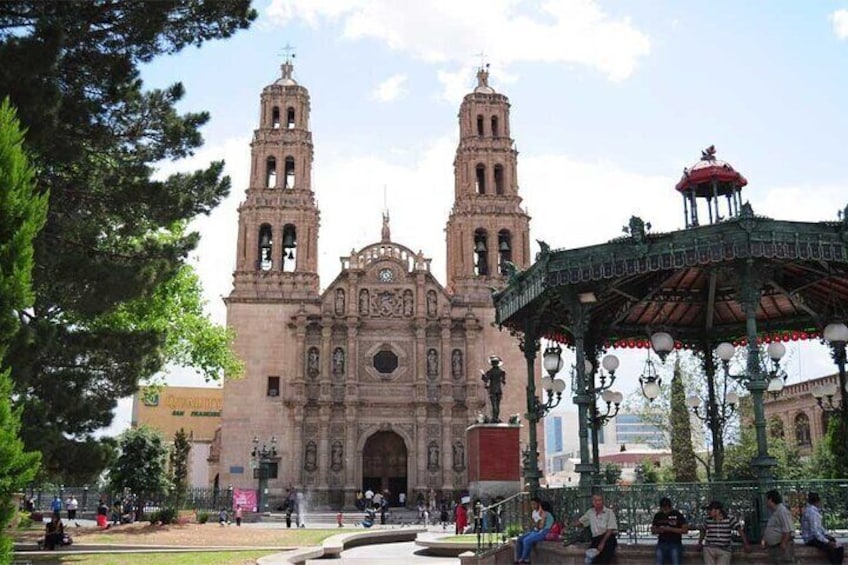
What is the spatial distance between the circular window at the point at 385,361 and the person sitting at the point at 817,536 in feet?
111

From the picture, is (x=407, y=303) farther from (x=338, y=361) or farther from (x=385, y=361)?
(x=338, y=361)

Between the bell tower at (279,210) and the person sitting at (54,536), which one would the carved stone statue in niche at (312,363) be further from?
Answer: the person sitting at (54,536)

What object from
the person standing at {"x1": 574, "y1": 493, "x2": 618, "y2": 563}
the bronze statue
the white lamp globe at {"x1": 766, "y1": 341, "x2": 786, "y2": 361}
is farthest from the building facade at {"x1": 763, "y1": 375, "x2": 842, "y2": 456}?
the person standing at {"x1": 574, "y1": 493, "x2": 618, "y2": 563}

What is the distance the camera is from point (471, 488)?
1802 centimetres

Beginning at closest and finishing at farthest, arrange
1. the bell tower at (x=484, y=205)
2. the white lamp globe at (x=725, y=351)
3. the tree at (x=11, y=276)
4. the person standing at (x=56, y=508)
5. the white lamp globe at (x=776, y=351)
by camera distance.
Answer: the tree at (x=11, y=276), the white lamp globe at (x=776, y=351), the white lamp globe at (x=725, y=351), the person standing at (x=56, y=508), the bell tower at (x=484, y=205)

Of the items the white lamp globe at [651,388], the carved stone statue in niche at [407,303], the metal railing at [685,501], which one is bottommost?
the metal railing at [685,501]

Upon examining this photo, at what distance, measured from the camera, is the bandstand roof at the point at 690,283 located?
1038cm

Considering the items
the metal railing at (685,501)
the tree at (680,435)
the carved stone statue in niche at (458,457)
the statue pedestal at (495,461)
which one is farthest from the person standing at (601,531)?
the carved stone statue in niche at (458,457)

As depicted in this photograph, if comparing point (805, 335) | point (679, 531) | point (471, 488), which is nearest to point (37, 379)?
point (471, 488)

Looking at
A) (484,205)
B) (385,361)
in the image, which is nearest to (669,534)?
(385,361)

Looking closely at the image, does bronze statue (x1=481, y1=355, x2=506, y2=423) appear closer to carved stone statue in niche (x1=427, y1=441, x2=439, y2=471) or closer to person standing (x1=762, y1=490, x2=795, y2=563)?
person standing (x1=762, y1=490, x2=795, y2=563)

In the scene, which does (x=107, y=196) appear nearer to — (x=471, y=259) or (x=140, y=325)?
(x=140, y=325)

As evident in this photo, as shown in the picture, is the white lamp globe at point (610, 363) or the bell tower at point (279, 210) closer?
the white lamp globe at point (610, 363)

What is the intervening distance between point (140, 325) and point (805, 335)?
18258 mm
